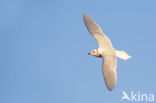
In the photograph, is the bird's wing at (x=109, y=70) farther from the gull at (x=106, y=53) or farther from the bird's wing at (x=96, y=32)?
the bird's wing at (x=96, y=32)

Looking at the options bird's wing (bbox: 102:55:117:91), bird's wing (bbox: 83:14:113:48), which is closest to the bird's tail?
bird's wing (bbox: 102:55:117:91)

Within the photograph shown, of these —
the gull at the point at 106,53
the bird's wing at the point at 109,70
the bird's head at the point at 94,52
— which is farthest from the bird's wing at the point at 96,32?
the bird's wing at the point at 109,70

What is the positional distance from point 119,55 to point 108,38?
40 centimetres

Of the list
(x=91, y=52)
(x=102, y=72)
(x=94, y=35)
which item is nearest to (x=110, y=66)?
(x=102, y=72)

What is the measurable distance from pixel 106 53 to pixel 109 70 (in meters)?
0.36

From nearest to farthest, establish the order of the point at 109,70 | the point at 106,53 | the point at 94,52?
the point at 109,70 < the point at 106,53 < the point at 94,52

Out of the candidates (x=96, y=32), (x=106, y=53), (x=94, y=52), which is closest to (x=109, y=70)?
(x=106, y=53)

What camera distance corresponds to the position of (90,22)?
550 cm

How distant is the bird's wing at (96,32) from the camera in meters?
5.26

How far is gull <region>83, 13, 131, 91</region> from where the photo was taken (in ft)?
15.0

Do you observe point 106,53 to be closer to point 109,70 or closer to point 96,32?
point 109,70

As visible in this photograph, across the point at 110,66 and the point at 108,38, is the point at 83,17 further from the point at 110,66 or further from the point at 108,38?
the point at 110,66

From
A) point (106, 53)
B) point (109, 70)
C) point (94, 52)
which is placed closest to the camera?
point (109, 70)

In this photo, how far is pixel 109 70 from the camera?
15.4 feet
